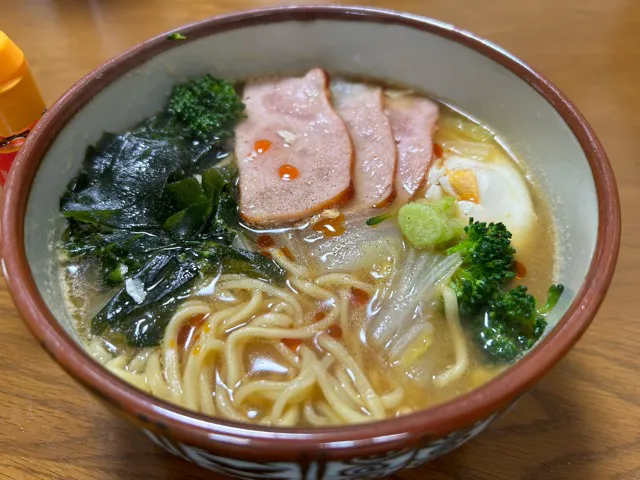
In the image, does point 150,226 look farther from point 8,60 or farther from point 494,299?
point 494,299

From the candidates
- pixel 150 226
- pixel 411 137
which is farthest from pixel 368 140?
pixel 150 226

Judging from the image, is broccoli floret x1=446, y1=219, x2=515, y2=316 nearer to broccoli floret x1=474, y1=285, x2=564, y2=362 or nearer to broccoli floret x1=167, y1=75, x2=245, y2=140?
broccoli floret x1=474, y1=285, x2=564, y2=362

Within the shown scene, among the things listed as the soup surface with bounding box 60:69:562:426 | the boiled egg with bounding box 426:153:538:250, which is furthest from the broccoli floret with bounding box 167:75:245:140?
the boiled egg with bounding box 426:153:538:250

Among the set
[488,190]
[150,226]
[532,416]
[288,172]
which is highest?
[488,190]

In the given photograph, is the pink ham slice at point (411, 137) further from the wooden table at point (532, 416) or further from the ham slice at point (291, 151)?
the wooden table at point (532, 416)

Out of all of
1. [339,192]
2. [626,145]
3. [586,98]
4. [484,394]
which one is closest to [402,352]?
[484,394]

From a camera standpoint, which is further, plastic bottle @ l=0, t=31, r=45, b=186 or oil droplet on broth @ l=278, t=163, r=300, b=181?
oil droplet on broth @ l=278, t=163, r=300, b=181

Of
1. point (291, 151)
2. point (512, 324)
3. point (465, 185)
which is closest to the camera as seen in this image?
point (512, 324)

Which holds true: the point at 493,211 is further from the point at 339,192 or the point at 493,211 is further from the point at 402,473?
the point at 402,473
